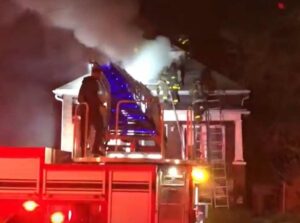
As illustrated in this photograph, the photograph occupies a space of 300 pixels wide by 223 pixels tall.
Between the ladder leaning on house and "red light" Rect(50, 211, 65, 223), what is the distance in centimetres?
1264

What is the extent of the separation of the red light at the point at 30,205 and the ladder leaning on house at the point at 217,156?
12.7m

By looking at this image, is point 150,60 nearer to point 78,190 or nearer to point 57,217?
point 78,190

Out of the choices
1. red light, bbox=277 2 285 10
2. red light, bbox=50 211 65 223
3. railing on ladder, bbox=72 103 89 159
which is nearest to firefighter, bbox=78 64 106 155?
railing on ladder, bbox=72 103 89 159

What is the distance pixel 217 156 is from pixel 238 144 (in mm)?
1006

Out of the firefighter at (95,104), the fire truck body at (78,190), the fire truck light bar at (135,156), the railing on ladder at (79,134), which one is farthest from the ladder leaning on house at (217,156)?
the fire truck body at (78,190)

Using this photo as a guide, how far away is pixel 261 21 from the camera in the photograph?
23.4m

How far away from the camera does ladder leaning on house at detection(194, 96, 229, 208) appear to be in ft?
70.0

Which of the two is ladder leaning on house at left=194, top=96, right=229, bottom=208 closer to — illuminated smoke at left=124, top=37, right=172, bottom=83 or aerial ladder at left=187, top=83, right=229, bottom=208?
aerial ladder at left=187, top=83, right=229, bottom=208

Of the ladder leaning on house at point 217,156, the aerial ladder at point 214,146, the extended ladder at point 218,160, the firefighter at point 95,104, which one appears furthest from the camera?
the extended ladder at point 218,160

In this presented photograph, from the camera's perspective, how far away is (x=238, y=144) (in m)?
23.5

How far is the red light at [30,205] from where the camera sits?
8008 mm

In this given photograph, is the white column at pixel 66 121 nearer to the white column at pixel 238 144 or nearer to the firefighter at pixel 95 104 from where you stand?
the white column at pixel 238 144

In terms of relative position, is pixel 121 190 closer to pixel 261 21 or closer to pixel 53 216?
pixel 53 216

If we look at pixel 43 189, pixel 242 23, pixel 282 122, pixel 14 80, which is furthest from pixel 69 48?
pixel 43 189
